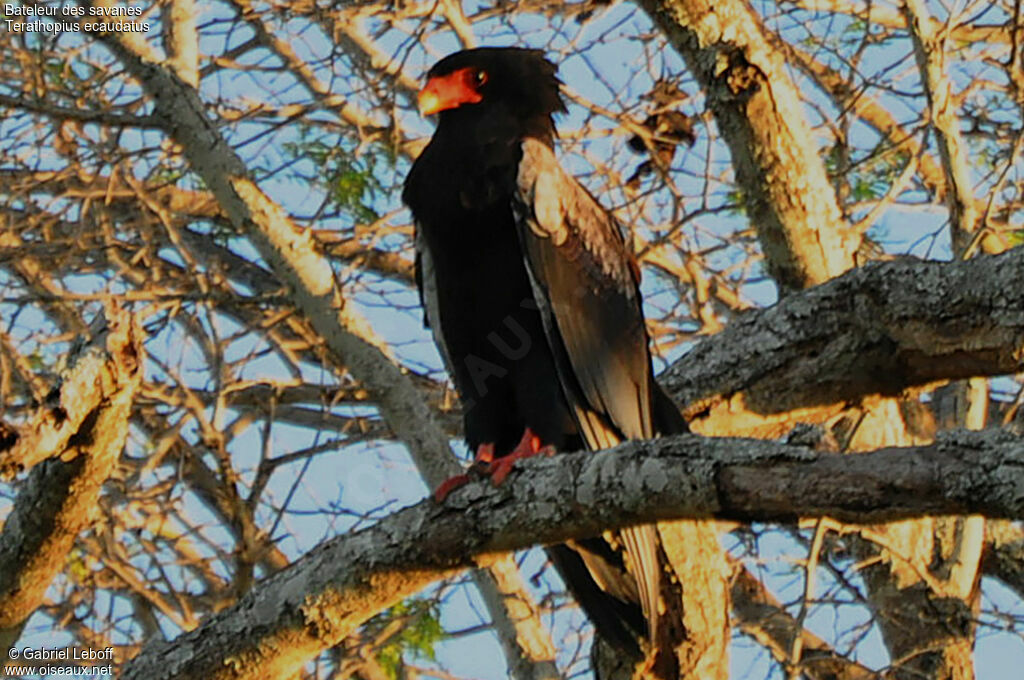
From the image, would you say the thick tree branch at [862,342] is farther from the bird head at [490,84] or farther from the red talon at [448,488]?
the bird head at [490,84]

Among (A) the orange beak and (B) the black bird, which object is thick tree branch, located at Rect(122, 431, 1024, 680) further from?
(A) the orange beak

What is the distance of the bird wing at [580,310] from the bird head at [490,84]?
0.68 ft

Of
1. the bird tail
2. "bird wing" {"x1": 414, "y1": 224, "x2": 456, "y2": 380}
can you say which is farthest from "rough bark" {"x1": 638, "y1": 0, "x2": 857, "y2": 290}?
the bird tail

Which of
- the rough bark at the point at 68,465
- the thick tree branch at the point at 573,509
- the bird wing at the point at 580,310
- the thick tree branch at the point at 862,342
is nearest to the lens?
the thick tree branch at the point at 573,509

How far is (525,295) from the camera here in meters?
3.88

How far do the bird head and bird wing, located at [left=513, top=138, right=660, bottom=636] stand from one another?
0.21 metres

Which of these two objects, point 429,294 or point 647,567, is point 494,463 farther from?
point 429,294

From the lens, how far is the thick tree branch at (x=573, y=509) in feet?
7.17

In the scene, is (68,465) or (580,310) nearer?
(68,465)

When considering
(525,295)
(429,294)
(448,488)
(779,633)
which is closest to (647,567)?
(448,488)

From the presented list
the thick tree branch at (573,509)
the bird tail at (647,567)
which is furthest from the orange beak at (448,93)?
the thick tree branch at (573,509)

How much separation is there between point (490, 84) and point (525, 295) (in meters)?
0.66

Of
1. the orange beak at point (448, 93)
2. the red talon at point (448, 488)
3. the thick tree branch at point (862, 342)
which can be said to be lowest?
the red talon at point (448, 488)

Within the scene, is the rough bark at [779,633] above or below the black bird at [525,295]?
below
